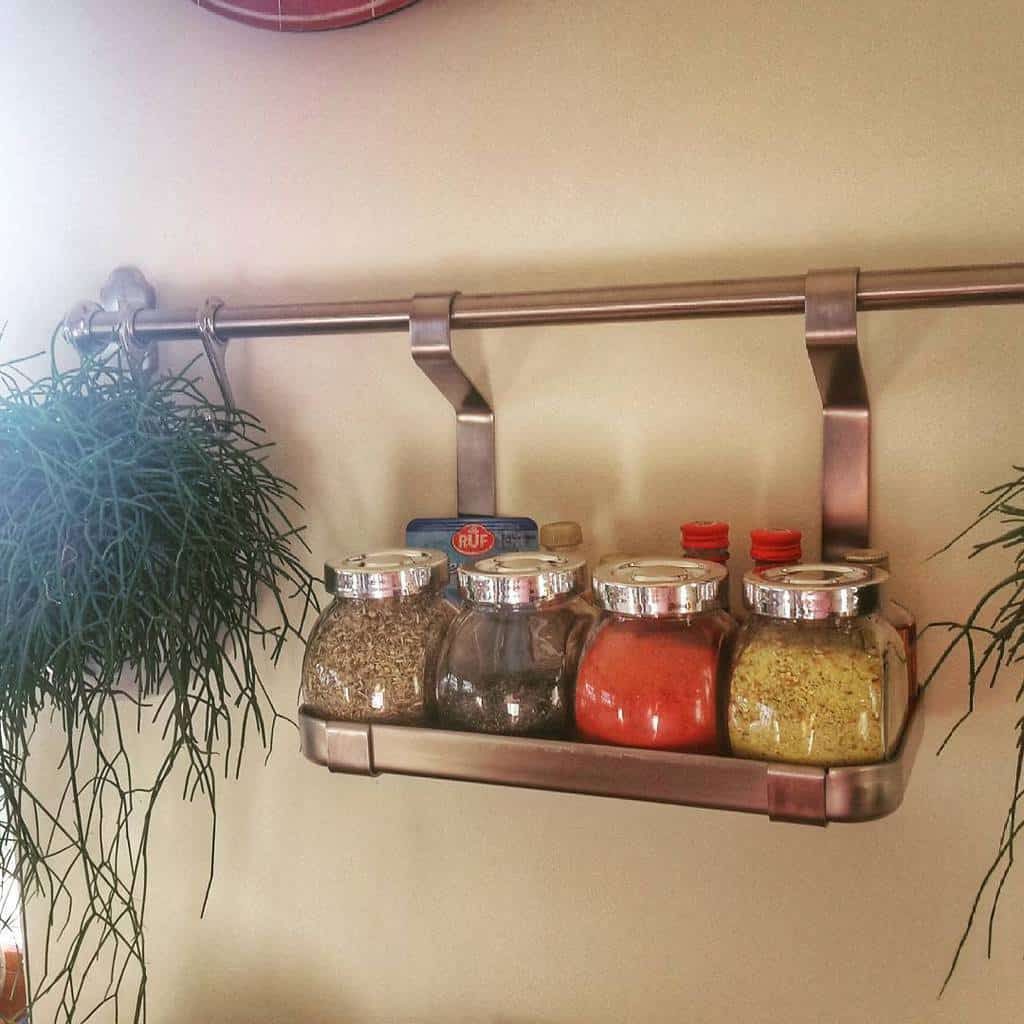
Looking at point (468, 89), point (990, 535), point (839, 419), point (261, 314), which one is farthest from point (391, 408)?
point (990, 535)

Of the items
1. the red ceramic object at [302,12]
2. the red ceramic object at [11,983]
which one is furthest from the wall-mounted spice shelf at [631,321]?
the red ceramic object at [11,983]

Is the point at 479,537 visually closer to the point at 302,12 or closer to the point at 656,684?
the point at 656,684

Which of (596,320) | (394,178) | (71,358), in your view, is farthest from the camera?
(71,358)

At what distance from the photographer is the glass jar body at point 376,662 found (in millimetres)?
649

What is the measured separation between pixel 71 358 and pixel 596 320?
532 mm

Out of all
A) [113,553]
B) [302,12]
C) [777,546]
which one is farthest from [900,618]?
[302,12]

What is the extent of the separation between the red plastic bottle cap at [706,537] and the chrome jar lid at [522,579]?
8 centimetres

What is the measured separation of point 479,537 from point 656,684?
8.3 inches

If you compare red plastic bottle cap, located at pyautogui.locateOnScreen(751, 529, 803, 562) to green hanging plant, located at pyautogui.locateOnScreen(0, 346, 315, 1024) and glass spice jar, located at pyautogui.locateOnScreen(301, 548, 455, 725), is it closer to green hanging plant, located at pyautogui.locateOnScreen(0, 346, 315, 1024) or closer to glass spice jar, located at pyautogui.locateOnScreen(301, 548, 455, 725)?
glass spice jar, located at pyautogui.locateOnScreen(301, 548, 455, 725)

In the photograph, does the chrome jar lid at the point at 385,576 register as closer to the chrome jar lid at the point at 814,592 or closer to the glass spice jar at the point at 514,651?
the glass spice jar at the point at 514,651

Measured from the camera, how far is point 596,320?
0.70 m

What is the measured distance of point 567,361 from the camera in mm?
796

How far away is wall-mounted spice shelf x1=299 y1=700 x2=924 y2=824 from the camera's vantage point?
1.80ft

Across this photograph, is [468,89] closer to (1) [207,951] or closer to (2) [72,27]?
(2) [72,27]
